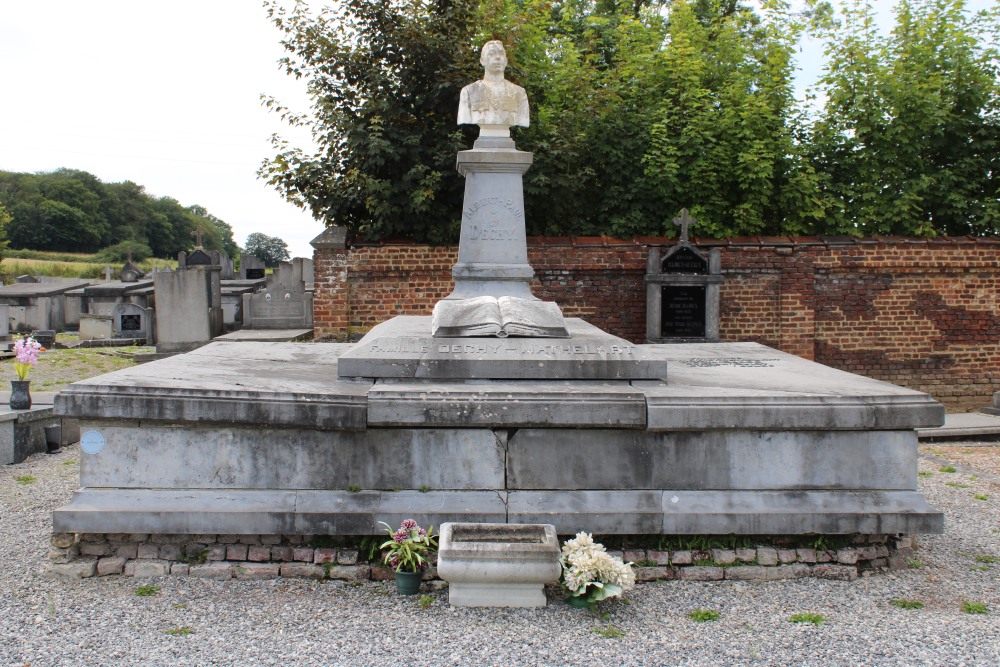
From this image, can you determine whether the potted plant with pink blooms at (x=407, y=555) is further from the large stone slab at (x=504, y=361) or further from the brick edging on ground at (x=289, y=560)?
the large stone slab at (x=504, y=361)

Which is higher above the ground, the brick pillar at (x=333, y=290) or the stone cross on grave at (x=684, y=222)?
the stone cross on grave at (x=684, y=222)

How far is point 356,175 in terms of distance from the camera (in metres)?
10.6

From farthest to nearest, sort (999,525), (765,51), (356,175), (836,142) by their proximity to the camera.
→ (765,51) → (836,142) → (356,175) → (999,525)

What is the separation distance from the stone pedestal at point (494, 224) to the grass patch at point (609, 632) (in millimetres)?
3658

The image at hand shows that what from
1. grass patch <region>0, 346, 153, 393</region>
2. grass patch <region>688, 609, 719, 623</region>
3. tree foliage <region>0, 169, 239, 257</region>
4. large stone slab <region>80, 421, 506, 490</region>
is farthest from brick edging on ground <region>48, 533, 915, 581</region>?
tree foliage <region>0, 169, 239, 257</region>

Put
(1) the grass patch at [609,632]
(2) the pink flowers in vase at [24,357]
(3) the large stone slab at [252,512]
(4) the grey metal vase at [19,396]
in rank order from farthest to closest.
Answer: (2) the pink flowers in vase at [24,357] < (4) the grey metal vase at [19,396] < (3) the large stone slab at [252,512] < (1) the grass patch at [609,632]

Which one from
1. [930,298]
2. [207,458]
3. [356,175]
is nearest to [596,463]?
[207,458]

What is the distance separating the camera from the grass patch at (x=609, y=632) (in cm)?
362

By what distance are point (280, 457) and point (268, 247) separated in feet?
140

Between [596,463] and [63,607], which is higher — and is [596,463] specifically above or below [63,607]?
above

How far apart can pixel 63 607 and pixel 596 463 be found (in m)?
2.74

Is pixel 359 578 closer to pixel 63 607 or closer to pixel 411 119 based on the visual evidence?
pixel 63 607

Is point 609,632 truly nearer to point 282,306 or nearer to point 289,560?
point 289,560

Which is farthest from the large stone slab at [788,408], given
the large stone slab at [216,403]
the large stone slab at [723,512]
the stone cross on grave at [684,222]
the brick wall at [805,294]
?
the brick wall at [805,294]
